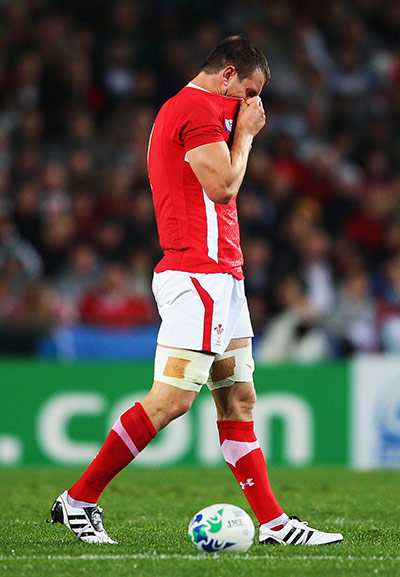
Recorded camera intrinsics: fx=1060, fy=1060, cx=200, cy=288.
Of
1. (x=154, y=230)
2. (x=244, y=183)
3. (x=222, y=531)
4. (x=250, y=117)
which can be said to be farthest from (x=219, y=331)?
(x=244, y=183)

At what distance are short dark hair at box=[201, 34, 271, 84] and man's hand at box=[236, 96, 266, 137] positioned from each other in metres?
0.13

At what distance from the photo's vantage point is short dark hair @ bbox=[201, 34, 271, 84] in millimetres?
4910

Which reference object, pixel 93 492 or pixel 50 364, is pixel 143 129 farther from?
pixel 93 492

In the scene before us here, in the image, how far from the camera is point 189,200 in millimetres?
4863

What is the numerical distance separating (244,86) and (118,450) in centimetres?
177

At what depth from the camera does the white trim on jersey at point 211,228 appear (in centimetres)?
486

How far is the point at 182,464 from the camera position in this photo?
9422mm

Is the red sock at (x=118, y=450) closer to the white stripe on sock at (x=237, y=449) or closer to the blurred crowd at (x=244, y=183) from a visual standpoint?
the white stripe on sock at (x=237, y=449)

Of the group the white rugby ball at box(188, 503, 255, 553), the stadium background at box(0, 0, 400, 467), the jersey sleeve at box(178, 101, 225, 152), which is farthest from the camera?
the stadium background at box(0, 0, 400, 467)

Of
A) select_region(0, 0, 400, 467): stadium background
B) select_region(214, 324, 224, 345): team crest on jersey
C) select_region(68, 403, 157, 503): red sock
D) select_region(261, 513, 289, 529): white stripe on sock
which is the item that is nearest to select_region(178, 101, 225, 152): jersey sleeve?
select_region(214, 324, 224, 345): team crest on jersey

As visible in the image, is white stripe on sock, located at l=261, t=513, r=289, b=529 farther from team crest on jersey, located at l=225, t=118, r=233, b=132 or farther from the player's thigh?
team crest on jersey, located at l=225, t=118, r=233, b=132

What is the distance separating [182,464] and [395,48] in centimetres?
819

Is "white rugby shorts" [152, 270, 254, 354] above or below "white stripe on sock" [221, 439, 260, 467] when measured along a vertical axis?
above

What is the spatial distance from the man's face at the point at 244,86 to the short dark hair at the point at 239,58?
0.02 meters
